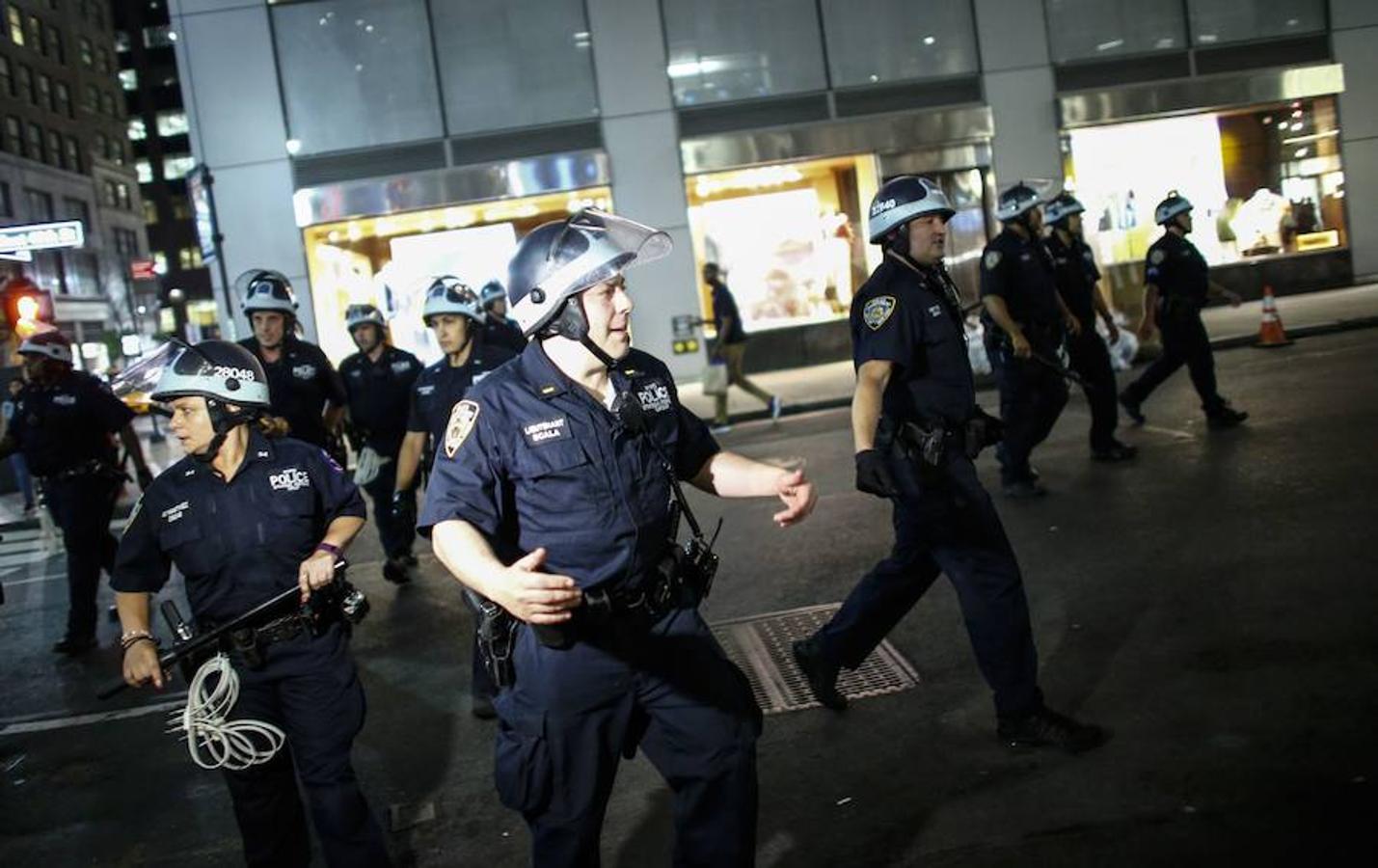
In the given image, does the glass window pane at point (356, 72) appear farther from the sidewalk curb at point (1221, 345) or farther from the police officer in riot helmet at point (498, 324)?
the police officer in riot helmet at point (498, 324)

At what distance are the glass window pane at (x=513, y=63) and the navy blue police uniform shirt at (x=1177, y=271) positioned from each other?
1181cm

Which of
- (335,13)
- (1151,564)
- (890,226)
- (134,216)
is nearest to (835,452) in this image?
(1151,564)

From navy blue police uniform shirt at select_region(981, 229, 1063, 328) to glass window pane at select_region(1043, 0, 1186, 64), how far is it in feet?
44.8

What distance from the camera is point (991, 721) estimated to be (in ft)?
14.9

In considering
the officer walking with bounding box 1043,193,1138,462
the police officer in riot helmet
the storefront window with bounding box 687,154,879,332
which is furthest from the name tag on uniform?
the storefront window with bounding box 687,154,879,332

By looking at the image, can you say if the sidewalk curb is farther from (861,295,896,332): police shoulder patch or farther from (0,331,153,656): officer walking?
(861,295,896,332): police shoulder patch

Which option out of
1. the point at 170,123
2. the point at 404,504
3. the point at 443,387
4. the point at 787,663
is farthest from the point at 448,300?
the point at 170,123

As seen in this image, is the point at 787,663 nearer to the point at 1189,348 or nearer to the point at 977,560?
the point at 977,560

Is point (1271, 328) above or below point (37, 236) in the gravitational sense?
below

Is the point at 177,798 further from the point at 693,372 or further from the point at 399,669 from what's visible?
the point at 693,372

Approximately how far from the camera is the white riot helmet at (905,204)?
14.8 feet

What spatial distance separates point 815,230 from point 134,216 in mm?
70069

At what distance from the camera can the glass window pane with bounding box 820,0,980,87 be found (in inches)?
779

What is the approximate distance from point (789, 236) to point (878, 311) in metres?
16.2
